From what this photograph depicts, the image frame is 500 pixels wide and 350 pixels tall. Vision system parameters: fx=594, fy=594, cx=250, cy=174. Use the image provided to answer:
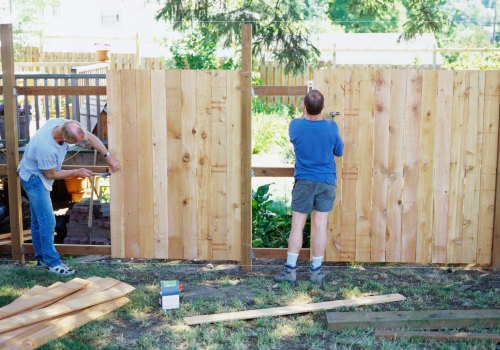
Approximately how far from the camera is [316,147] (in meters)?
5.30

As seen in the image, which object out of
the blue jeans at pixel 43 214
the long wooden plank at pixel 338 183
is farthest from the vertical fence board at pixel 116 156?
the long wooden plank at pixel 338 183


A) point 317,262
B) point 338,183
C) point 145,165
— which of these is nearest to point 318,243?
point 317,262

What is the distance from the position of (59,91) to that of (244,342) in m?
3.29

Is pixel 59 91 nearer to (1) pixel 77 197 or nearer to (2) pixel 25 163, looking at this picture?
(2) pixel 25 163

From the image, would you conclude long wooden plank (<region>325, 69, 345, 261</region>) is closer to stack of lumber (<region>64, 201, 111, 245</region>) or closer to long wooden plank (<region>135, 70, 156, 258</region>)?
long wooden plank (<region>135, 70, 156, 258</region>)

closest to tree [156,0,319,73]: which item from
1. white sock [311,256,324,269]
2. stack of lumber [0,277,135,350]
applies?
white sock [311,256,324,269]

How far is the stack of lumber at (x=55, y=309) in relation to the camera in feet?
13.9

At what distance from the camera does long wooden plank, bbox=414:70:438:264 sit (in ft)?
18.5

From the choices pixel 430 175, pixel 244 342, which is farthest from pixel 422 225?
pixel 244 342

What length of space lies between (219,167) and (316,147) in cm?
107

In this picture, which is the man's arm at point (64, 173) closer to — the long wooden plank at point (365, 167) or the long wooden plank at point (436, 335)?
the long wooden plank at point (365, 167)

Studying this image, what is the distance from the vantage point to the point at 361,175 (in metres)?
5.75

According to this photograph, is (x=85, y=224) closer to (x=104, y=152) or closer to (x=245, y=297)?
(x=104, y=152)

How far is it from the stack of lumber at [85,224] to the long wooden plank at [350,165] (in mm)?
3022
